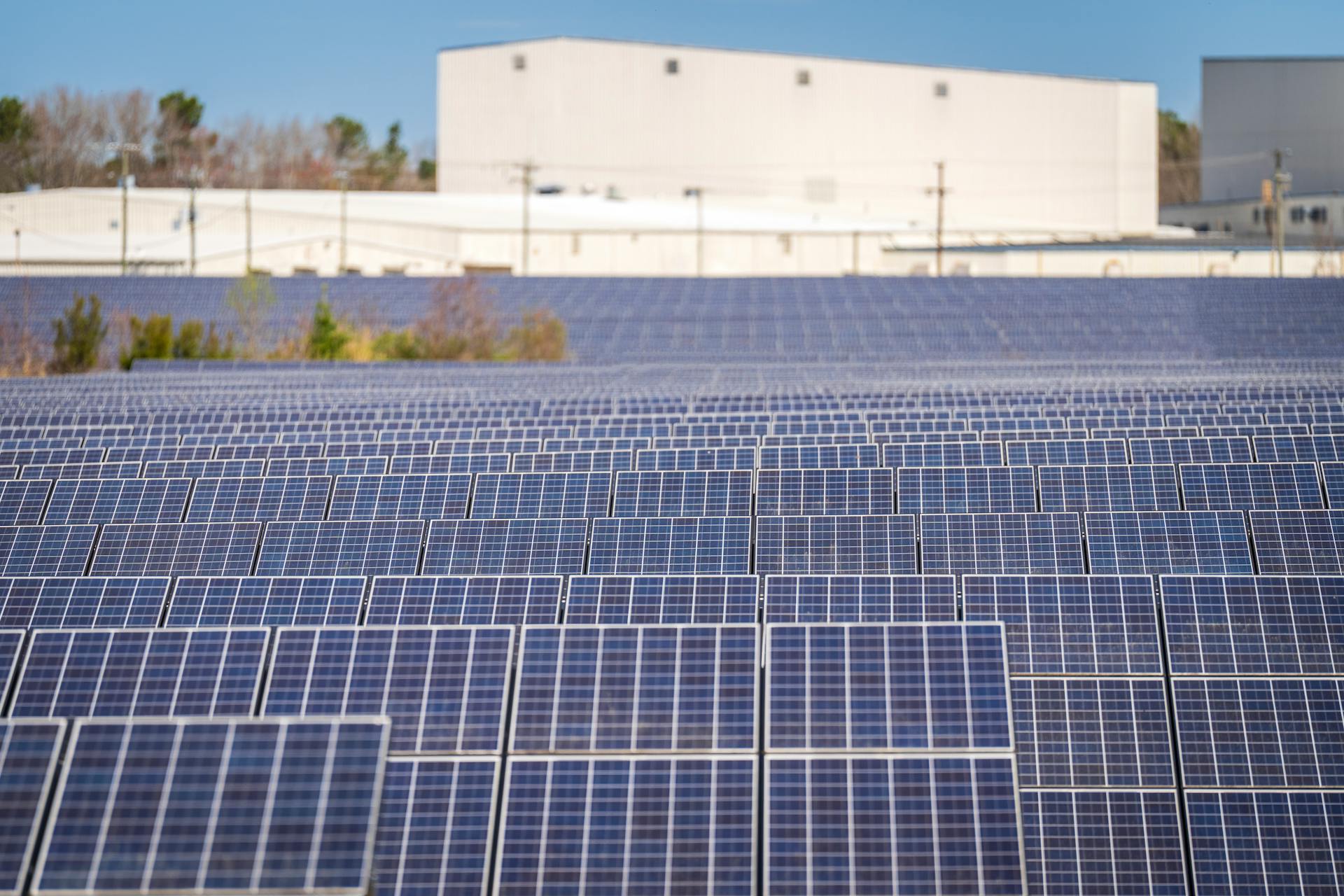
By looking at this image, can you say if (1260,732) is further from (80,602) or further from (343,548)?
(80,602)

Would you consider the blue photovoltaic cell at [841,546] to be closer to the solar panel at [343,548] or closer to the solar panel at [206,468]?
the solar panel at [343,548]

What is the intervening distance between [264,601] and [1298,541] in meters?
6.31

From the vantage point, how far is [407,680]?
24.8 ft

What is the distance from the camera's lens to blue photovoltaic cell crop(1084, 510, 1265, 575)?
940 cm

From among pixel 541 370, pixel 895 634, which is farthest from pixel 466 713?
pixel 541 370

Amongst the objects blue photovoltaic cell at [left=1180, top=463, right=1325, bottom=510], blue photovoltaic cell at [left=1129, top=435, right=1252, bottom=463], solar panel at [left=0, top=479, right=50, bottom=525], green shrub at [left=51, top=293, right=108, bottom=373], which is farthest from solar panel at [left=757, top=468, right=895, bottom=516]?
green shrub at [left=51, top=293, right=108, bottom=373]

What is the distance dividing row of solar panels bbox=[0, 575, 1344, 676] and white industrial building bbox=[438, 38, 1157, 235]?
6340cm

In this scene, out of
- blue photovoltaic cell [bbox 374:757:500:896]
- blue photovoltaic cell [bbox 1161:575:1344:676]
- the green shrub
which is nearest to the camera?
blue photovoltaic cell [bbox 374:757:500:896]

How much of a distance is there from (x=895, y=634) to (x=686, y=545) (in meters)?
3.00

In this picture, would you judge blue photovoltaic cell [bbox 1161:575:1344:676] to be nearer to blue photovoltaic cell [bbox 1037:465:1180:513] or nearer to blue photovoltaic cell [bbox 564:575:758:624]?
blue photovoltaic cell [bbox 564:575:758:624]

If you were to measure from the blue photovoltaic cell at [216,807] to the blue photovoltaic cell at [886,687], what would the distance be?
189 centimetres

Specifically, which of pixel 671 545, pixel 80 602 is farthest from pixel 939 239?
pixel 80 602

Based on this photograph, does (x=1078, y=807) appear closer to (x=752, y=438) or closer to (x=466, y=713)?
(x=466, y=713)

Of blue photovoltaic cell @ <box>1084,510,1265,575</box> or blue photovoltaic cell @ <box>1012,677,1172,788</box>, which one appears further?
blue photovoltaic cell @ <box>1084,510,1265,575</box>
